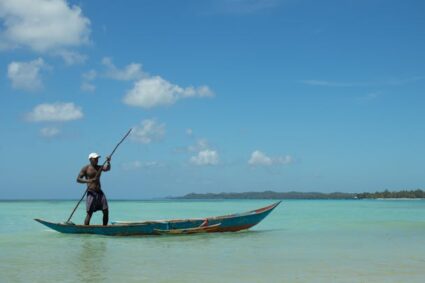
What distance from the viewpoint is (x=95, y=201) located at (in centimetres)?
1311

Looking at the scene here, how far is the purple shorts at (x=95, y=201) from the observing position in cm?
1307

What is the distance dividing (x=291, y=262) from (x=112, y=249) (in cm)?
373

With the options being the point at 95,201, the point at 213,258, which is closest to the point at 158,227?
the point at 95,201

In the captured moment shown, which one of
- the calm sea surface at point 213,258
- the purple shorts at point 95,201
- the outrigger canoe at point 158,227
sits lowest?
the calm sea surface at point 213,258

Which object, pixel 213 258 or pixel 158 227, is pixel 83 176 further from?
pixel 213 258

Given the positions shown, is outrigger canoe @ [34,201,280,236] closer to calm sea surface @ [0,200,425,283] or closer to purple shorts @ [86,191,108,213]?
calm sea surface @ [0,200,425,283]

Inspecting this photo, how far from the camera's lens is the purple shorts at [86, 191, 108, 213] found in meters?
13.1

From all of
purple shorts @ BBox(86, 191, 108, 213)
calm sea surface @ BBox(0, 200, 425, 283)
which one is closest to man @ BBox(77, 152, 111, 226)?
purple shorts @ BBox(86, 191, 108, 213)

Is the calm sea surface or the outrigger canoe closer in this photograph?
the calm sea surface

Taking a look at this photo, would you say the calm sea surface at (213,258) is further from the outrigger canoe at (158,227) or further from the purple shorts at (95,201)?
the purple shorts at (95,201)

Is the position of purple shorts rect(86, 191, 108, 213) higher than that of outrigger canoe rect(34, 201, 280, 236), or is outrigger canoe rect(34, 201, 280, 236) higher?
purple shorts rect(86, 191, 108, 213)

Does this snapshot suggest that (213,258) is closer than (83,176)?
Yes

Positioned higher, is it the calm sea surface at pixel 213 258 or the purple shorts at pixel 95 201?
the purple shorts at pixel 95 201

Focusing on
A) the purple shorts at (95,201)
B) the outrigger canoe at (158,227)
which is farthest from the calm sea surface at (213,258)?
the purple shorts at (95,201)
